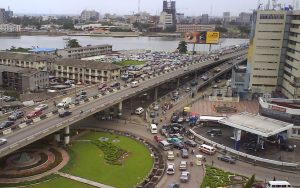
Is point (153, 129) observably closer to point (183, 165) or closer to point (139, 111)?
point (139, 111)

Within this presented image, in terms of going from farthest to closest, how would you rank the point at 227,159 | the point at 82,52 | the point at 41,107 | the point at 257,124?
1. the point at 82,52
2. the point at 41,107
3. the point at 257,124
4. the point at 227,159

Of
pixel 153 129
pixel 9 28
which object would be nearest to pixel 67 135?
pixel 153 129

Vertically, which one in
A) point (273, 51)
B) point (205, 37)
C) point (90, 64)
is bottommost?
point (90, 64)

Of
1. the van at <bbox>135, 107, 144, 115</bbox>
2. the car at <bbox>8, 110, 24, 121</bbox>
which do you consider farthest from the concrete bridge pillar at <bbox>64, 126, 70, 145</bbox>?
the van at <bbox>135, 107, 144, 115</bbox>

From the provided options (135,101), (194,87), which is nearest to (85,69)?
(135,101)

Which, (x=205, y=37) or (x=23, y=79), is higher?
(x=205, y=37)

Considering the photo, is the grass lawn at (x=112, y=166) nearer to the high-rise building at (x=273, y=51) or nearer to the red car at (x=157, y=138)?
the red car at (x=157, y=138)

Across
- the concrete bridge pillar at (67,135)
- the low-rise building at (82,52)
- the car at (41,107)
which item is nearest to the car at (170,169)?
the concrete bridge pillar at (67,135)

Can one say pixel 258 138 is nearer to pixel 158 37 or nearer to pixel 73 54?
pixel 73 54
